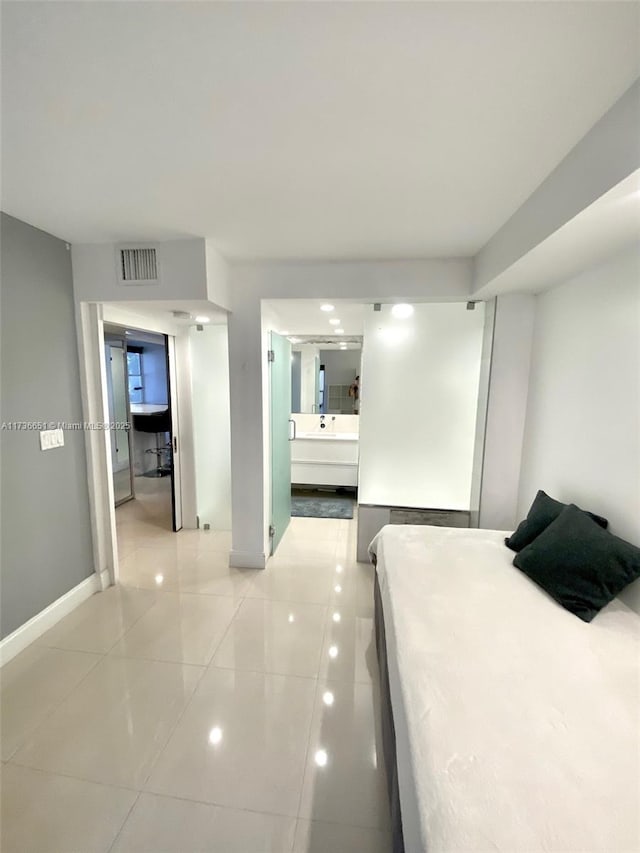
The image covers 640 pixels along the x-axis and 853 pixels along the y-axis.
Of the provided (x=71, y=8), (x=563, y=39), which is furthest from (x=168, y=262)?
(x=563, y=39)

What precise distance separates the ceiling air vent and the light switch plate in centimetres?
110

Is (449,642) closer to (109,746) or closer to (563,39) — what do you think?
(109,746)

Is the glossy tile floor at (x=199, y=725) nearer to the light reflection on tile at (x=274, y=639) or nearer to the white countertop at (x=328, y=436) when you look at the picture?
the light reflection on tile at (x=274, y=639)

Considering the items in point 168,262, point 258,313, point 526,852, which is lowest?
point 526,852

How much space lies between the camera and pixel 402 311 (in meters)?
3.09

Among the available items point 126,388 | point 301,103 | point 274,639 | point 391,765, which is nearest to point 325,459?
point 274,639

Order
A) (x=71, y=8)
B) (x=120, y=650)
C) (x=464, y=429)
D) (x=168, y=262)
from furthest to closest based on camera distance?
(x=464, y=429) < (x=168, y=262) < (x=120, y=650) < (x=71, y=8)

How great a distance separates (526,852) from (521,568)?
4.10 feet

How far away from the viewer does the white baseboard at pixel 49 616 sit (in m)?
2.01

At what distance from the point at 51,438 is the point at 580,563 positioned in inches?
119

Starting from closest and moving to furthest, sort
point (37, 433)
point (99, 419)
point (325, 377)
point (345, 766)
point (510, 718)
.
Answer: point (510, 718) → point (345, 766) → point (37, 433) → point (99, 419) → point (325, 377)

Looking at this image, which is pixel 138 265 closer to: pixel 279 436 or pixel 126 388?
pixel 279 436

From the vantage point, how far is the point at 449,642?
1351 millimetres

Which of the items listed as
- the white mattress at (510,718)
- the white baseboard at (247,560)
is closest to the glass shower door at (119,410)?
the white baseboard at (247,560)
